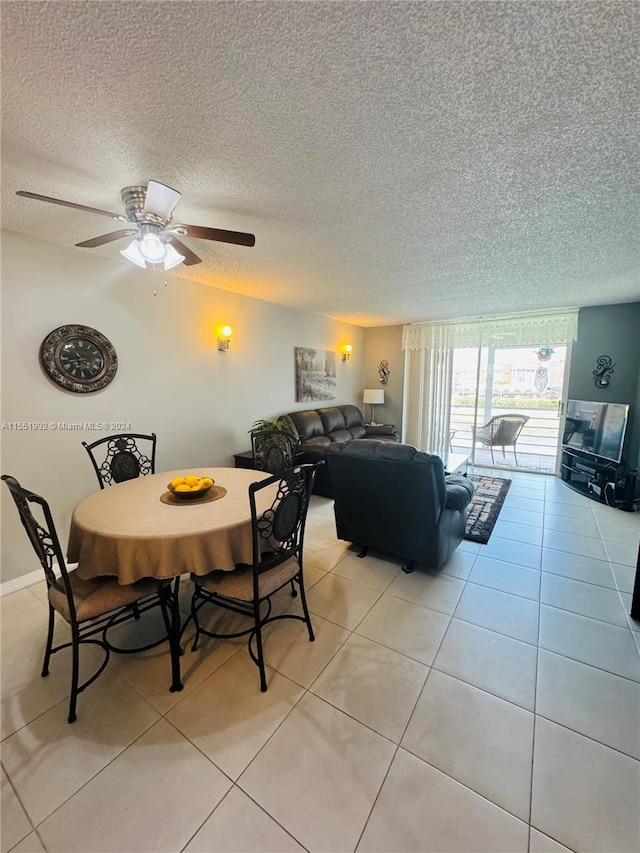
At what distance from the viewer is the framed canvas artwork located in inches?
195

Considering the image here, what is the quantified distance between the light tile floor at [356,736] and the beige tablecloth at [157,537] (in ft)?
2.06

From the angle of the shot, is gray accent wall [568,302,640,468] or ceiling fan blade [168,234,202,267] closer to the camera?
ceiling fan blade [168,234,202,267]

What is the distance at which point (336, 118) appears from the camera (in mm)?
1294

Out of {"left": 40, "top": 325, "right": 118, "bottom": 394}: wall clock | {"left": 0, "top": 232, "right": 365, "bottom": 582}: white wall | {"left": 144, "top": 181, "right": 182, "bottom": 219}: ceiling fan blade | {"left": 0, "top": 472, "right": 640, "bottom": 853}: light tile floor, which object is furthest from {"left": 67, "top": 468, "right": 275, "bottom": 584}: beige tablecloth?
{"left": 144, "top": 181, "right": 182, "bottom": 219}: ceiling fan blade

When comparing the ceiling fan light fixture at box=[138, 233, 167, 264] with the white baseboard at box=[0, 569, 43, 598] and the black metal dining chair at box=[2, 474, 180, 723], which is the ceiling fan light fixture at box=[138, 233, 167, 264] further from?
the white baseboard at box=[0, 569, 43, 598]

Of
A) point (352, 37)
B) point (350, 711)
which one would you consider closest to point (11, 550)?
point (350, 711)

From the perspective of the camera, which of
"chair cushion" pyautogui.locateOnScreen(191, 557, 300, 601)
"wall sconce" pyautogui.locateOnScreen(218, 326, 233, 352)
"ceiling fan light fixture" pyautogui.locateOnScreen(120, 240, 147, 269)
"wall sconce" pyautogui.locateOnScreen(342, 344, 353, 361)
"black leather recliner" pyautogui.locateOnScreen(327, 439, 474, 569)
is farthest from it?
"wall sconce" pyautogui.locateOnScreen(342, 344, 353, 361)

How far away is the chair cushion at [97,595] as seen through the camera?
5.02 feet

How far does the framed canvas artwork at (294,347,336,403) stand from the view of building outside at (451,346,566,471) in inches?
85.6

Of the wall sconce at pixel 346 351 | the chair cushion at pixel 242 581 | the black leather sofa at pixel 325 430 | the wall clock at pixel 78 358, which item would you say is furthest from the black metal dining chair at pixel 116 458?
the wall sconce at pixel 346 351

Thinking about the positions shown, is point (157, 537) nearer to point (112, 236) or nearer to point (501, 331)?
point (112, 236)

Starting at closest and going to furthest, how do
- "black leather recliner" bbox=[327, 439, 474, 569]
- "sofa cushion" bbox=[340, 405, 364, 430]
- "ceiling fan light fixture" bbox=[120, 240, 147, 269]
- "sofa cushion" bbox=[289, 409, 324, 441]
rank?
"ceiling fan light fixture" bbox=[120, 240, 147, 269]
"black leather recliner" bbox=[327, 439, 474, 569]
"sofa cushion" bbox=[289, 409, 324, 441]
"sofa cushion" bbox=[340, 405, 364, 430]

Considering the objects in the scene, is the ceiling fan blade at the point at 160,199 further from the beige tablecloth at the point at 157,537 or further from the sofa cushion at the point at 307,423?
the sofa cushion at the point at 307,423

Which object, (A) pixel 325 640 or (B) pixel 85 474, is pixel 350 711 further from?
(B) pixel 85 474
